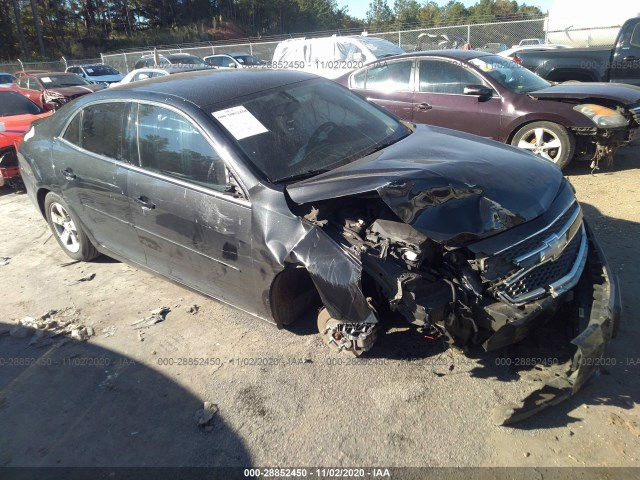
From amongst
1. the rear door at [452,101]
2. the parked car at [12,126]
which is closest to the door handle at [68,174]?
the parked car at [12,126]

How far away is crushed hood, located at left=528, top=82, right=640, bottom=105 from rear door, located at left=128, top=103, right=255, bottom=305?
4818 mm

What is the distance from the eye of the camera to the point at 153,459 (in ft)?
8.20

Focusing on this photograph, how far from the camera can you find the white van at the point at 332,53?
13000mm

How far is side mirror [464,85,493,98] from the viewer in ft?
20.4

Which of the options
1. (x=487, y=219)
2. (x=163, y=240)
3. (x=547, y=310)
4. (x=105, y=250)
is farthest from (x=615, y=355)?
(x=105, y=250)

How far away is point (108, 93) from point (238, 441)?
302 cm

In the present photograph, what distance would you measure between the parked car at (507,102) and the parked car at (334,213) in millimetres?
2814

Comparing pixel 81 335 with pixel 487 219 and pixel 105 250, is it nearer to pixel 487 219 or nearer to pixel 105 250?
pixel 105 250

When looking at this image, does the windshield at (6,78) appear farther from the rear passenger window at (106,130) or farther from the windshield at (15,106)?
the rear passenger window at (106,130)

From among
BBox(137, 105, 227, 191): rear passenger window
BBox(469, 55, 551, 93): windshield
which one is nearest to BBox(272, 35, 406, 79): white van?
BBox(469, 55, 551, 93): windshield

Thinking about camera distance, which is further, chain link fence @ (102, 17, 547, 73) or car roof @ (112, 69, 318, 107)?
chain link fence @ (102, 17, 547, 73)

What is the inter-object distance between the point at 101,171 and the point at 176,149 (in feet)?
2.93

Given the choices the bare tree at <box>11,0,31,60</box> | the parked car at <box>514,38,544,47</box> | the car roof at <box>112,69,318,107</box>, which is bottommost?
the car roof at <box>112,69,318,107</box>

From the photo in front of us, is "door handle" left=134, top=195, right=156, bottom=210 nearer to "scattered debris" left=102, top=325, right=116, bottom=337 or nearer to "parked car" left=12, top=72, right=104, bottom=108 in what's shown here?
"scattered debris" left=102, top=325, right=116, bottom=337
